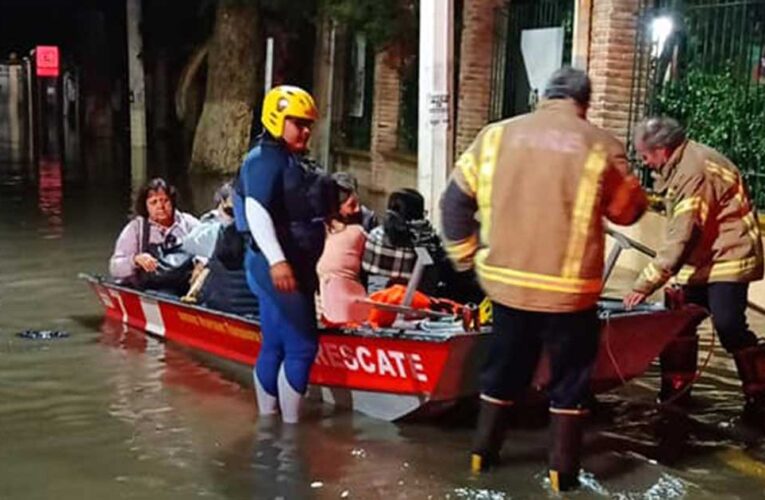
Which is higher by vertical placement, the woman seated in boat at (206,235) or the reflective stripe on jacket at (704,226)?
the reflective stripe on jacket at (704,226)

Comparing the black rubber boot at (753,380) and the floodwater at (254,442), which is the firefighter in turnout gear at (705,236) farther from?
the floodwater at (254,442)

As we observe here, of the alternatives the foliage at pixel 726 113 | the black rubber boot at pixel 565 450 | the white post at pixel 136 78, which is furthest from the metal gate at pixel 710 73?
the white post at pixel 136 78

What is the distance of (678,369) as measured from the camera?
7191 millimetres

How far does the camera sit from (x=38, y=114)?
5106 centimetres

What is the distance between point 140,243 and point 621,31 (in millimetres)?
6001

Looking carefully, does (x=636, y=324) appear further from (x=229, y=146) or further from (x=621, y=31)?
(x=229, y=146)

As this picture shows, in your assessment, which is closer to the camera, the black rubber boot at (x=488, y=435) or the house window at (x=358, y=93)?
the black rubber boot at (x=488, y=435)

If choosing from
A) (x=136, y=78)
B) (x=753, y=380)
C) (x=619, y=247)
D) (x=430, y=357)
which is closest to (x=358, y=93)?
(x=136, y=78)

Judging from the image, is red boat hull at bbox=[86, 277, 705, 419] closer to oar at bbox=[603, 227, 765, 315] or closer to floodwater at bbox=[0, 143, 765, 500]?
floodwater at bbox=[0, 143, 765, 500]

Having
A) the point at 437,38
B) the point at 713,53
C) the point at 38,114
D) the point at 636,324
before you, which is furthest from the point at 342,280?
the point at 38,114

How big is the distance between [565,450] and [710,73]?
24.1ft

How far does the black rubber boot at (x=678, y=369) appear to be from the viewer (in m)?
Result: 7.07

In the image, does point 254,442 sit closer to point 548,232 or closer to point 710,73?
point 548,232

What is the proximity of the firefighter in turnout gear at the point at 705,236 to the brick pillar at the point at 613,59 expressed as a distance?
20.0ft
